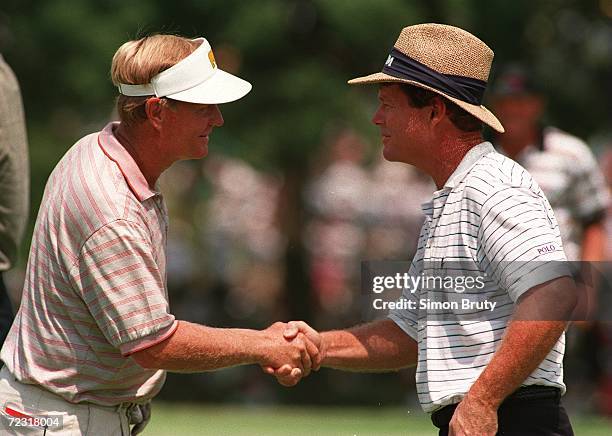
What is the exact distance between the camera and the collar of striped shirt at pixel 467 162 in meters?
4.16

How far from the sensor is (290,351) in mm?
4750

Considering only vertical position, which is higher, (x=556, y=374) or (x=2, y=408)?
(x=556, y=374)

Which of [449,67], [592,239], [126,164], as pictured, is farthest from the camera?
[592,239]

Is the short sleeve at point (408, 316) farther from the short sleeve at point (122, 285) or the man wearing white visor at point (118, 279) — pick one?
the short sleeve at point (122, 285)

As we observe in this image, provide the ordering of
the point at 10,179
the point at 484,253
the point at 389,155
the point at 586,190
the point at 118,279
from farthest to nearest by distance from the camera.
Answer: the point at 586,190 < the point at 10,179 < the point at 389,155 < the point at 118,279 < the point at 484,253

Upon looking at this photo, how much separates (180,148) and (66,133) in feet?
25.7

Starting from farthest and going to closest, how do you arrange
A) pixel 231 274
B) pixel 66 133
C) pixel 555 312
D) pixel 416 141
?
pixel 231 274
pixel 66 133
pixel 416 141
pixel 555 312

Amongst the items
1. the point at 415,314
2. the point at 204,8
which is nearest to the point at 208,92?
the point at 415,314

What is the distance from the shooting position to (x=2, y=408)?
441cm

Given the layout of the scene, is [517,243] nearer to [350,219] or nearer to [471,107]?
[471,107]

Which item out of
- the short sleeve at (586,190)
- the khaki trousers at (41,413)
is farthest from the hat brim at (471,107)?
the short sleeve at (586,190)

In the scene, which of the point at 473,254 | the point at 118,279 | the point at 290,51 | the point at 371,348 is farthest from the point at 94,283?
the point at 290,51

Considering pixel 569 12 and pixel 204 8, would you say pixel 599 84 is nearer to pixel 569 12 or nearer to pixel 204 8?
pixel 569 12

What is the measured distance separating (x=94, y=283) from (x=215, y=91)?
0.89 m
